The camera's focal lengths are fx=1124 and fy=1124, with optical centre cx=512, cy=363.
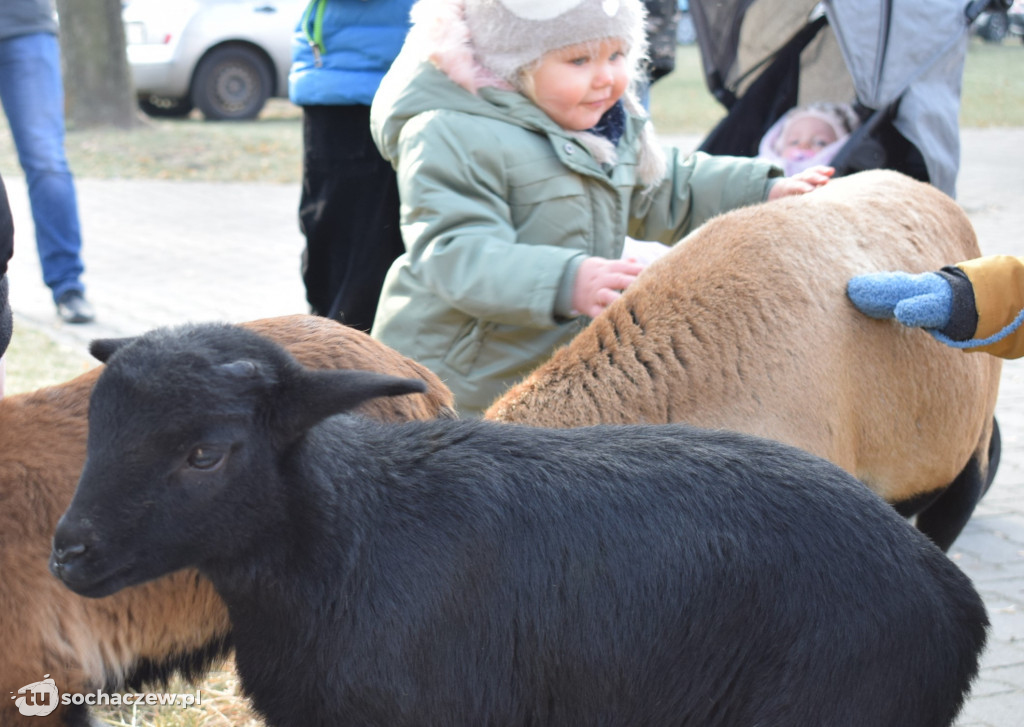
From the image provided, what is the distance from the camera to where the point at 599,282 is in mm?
3193

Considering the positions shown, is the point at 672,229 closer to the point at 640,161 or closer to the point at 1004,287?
the point at 640,161

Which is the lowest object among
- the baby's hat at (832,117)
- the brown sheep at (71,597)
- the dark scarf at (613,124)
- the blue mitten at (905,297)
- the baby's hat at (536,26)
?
the brown sheep at (71,597)

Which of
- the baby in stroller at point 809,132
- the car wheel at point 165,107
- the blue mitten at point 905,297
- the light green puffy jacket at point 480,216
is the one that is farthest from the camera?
the car wheel at point 165,107

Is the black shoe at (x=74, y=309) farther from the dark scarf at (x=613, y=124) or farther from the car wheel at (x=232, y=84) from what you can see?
the car wheel at (x=232, y=84)

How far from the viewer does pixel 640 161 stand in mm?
4055

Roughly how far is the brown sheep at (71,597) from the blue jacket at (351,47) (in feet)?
7.91

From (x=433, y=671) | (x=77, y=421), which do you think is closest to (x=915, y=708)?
(x=433, y=671)

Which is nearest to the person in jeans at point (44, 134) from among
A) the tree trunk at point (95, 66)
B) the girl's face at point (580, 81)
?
the girl's face at point (580, 81)

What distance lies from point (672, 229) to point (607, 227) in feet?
1.78

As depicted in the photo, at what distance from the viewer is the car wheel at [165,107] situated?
18.9 meters

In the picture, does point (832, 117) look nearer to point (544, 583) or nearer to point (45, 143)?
point (544, 583)

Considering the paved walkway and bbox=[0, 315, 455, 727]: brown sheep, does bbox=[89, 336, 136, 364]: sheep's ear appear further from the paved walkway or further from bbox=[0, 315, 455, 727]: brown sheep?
the paved walkway

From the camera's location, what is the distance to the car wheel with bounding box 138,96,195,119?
742 inches

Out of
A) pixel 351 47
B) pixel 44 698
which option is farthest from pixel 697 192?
pixel 44 698
